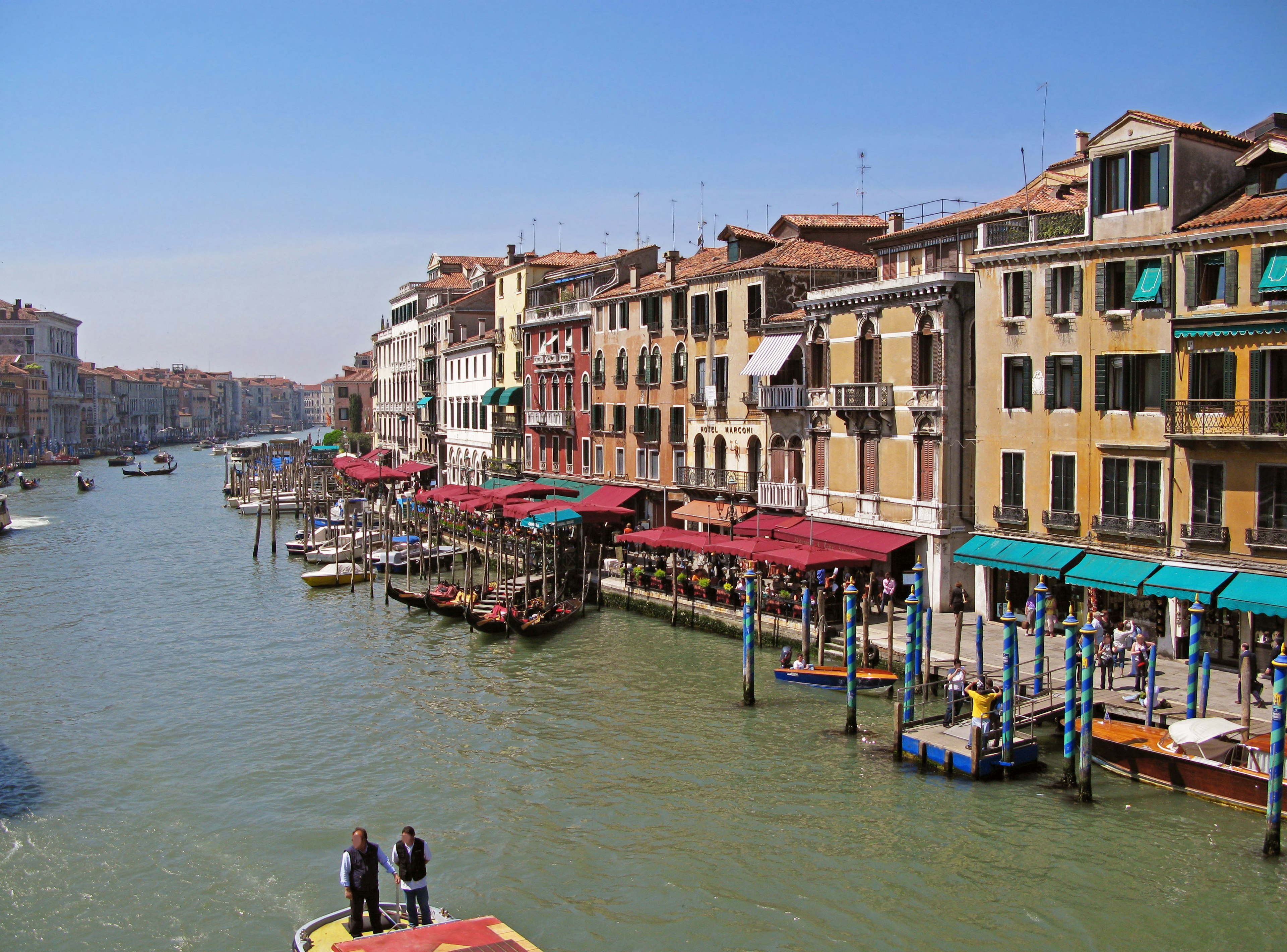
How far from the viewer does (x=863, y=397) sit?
96.2 ft

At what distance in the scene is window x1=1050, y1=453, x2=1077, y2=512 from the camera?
2402cm

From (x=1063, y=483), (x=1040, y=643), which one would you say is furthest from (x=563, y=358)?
(x=1040, y=643)

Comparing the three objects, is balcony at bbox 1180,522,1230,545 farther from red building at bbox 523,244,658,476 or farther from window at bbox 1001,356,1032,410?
red building at bbox 523,244,658,476

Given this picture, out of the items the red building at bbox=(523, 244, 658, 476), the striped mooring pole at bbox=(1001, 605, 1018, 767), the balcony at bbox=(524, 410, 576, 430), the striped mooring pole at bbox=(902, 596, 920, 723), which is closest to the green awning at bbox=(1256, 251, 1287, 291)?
the striped mooring pole at bbox=(1001, 605, 1018, 767)

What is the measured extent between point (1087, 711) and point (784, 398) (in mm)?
16851

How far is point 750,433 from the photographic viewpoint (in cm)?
3488

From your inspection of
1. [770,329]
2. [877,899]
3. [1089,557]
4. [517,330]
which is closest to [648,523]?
[770,329]

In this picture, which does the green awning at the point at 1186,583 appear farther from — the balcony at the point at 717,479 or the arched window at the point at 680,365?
the arched window at the point at 680,365

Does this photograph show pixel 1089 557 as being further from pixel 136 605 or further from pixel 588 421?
pixel 136 605

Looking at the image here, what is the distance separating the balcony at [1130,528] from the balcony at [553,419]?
26.1m

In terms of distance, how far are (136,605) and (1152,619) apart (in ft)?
100

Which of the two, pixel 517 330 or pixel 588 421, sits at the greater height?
pixel 517 330

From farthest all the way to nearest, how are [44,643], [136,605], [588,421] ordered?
[588,421] < [136,605] < [44,643]

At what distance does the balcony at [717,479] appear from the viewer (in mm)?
34875
